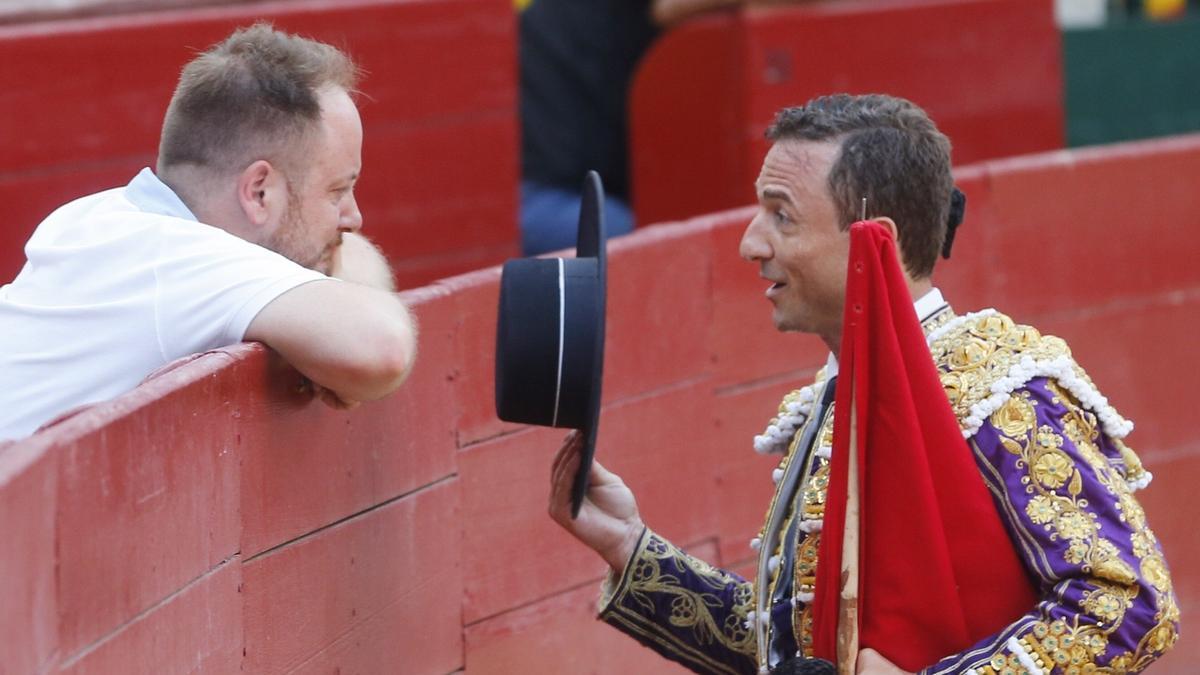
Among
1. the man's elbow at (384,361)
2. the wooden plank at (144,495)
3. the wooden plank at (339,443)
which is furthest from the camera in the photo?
the wooden plank at (339,443)

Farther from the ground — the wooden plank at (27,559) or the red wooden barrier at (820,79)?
the wooden plank at (27,559)

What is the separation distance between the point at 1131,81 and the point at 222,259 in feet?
22.7

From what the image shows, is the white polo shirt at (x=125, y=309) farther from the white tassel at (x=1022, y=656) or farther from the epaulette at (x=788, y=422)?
the white tassel at (x=1022, y=656)

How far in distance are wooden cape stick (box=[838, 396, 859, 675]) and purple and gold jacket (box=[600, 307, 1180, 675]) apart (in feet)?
0.33

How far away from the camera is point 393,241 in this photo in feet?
18.4

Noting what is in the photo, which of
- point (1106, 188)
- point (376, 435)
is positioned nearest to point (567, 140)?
point (1106, 188)

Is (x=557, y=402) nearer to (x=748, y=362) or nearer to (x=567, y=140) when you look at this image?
(x=748, y=362)

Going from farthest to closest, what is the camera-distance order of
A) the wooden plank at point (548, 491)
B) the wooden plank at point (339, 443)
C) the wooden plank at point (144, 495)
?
1. the wooden plank at point (548, 491)
2. the wooden plank at point (339, 443)
3. the wooden plank at point (144, 495)

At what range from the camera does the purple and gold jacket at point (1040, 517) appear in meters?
2.45

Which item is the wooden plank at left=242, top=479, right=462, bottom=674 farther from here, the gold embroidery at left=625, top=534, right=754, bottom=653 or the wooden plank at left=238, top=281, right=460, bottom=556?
the gold embroidery at left=625, top=534, right=754, bottom=653

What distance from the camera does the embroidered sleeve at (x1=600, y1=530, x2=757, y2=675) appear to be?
2990 mm

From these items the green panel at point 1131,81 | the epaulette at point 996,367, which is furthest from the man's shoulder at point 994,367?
the green panel at point 1131,81

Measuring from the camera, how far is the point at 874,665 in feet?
8.28

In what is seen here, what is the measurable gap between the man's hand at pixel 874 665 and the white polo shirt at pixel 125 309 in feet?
2.69
